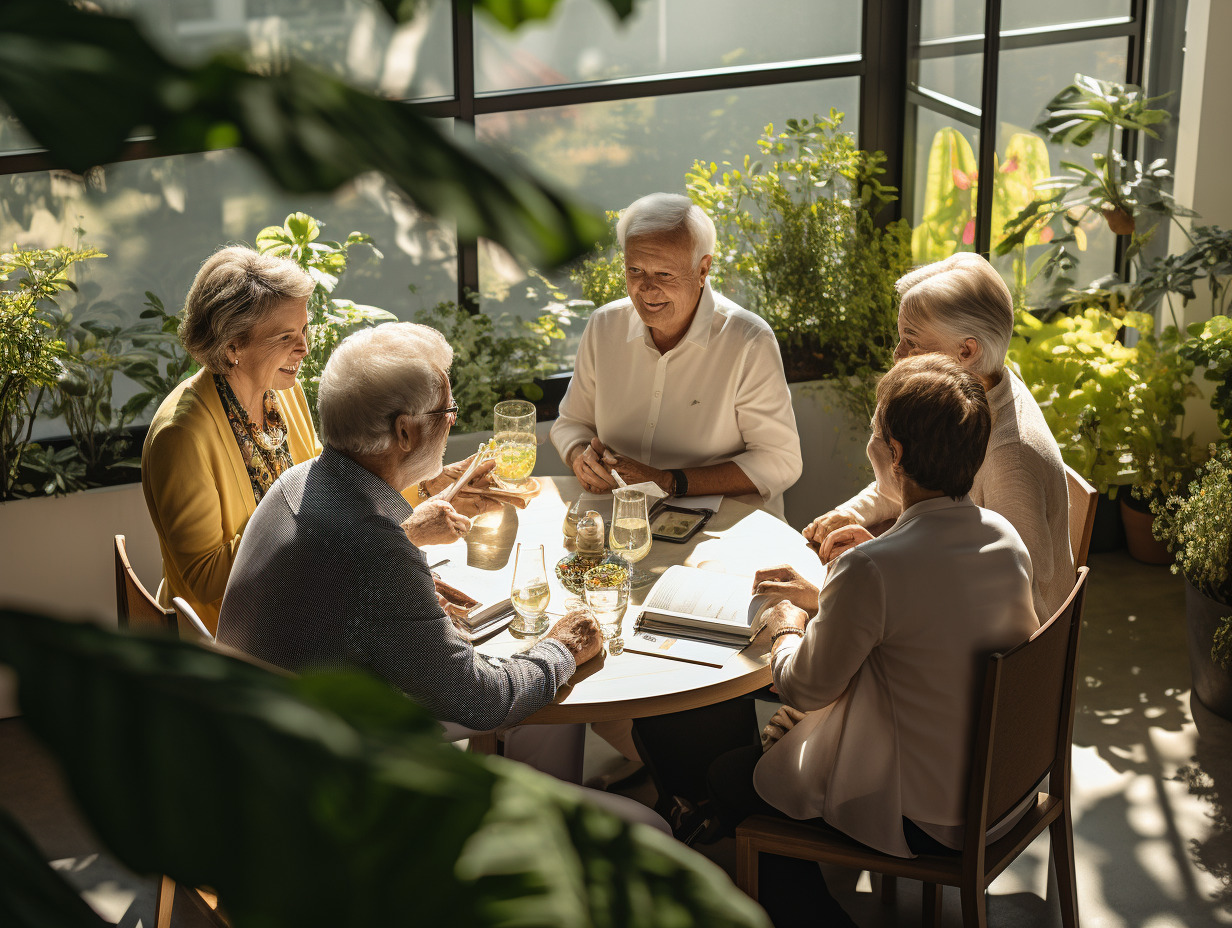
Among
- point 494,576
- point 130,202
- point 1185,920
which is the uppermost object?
point 130,202

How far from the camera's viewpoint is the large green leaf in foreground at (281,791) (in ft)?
0.50

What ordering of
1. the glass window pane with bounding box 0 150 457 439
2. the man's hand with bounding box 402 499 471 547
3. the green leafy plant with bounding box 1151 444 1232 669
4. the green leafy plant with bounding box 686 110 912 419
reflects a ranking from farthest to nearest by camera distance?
1. the green leafy plant with bounding box 686 110 912 419
2. the glass window pane with bounding box 0 150 457 439
3. the green leafy plant with bounding box 1151 444 1232 669
4. the man's hand with bounding box 402 499 471 547

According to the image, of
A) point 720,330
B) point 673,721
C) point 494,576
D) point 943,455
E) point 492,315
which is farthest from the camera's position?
point 492,315

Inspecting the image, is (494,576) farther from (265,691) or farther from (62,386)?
(265,691)

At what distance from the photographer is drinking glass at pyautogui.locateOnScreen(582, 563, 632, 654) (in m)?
2.36

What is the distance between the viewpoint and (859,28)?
15.6ft

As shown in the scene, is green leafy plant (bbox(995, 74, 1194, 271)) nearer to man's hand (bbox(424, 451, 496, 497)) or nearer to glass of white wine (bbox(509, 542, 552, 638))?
man's hand (bbox(424, 451, 496, 497))

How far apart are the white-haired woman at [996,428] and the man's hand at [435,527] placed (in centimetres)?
86

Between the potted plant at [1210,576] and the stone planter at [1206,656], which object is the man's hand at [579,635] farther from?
the stone planter at [1206,656]

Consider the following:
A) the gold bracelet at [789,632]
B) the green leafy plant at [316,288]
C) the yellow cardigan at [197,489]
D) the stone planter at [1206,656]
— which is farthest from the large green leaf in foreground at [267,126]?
the stone planter at [1206,656]

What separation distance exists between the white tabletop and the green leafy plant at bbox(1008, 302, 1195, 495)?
1777mm

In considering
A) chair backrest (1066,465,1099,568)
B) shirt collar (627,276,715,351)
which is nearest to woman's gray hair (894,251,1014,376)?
chair backrest (1066,465,1099,568)

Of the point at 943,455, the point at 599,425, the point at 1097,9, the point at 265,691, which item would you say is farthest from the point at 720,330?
the point at 265,691

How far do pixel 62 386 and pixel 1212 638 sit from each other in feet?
12.1
